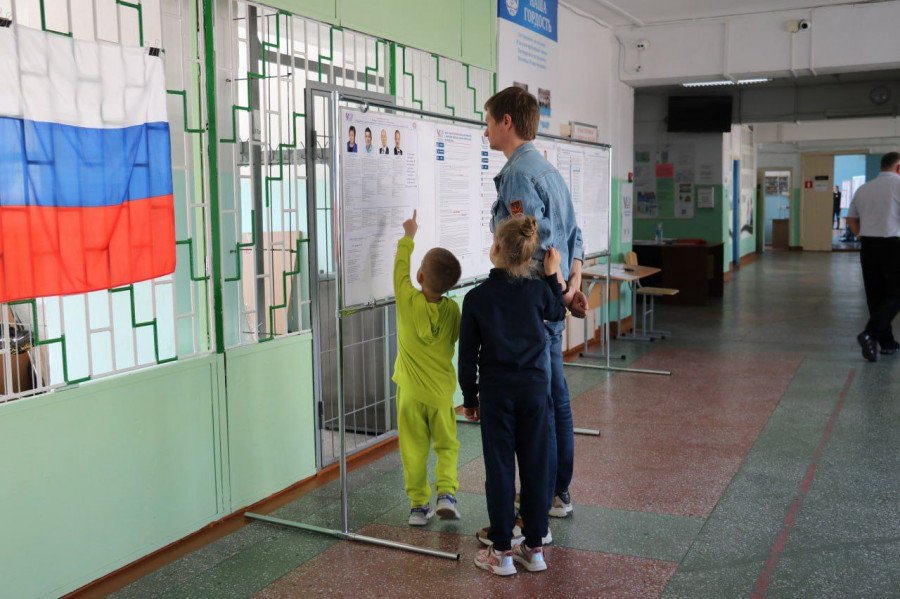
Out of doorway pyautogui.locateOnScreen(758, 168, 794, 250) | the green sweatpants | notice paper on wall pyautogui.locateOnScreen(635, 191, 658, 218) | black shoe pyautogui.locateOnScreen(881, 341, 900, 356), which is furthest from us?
doorway pyautogui.locateOnScreen(758, 168, 794, 250)

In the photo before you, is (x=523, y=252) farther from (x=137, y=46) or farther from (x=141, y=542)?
(x=141, y=542)

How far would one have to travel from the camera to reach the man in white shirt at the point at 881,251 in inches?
267

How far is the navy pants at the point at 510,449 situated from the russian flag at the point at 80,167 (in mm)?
1304

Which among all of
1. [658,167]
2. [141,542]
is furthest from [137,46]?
[658,167]

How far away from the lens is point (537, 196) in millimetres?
3059

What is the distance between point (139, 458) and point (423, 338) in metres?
1.11

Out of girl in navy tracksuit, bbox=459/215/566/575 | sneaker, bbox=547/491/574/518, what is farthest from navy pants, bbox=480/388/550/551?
sneaker, bbox=547/491/574/518

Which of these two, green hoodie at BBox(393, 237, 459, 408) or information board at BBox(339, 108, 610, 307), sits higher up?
information board at BBox(339, 108, 610, 307)

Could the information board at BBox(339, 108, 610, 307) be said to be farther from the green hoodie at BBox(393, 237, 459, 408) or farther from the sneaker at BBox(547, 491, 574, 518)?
the sneaker at BBox(547, 491, 574, 518)

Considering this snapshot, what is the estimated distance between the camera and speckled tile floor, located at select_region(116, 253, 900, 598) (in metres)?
2.85

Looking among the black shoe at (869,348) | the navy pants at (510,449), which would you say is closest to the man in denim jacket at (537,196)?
the navy pants at (510,449)

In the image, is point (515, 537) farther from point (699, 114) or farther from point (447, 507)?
point (699, 114)

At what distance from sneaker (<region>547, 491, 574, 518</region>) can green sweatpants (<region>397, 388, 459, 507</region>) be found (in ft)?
1.41

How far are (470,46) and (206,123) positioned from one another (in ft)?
7.87
